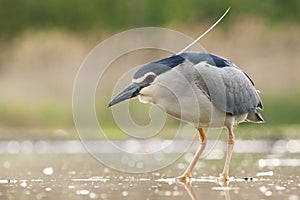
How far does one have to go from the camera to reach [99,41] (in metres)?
29.1

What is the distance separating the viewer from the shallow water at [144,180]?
319 inches

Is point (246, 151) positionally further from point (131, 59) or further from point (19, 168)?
point (131, 59)

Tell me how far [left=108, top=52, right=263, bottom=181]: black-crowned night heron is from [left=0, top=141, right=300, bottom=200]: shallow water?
53 cm

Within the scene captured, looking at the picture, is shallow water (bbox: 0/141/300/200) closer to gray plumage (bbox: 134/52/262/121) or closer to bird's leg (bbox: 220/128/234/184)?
bird's leg (bbox: 220/128/234/184)

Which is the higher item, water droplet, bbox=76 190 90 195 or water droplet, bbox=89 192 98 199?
water droplet, bbox=76 190 90 195

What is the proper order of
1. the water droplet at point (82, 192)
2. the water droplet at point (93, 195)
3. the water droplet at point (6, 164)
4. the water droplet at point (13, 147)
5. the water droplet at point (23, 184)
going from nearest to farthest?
the water droplet at point (93, 195) → the water droplet at point (82, 192) → the water droplet at point (23, 184) → the water droplet at point (6, 164) → the water droplet at point (13, 147)

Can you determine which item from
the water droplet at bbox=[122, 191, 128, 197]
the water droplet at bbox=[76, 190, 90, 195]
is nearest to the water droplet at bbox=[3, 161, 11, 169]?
the water droplet at bbox=[76, 190, 90, 195]

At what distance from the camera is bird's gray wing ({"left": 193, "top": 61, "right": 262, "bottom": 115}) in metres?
9.21

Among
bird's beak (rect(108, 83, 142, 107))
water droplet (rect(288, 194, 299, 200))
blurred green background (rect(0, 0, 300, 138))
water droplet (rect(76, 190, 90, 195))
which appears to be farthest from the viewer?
blurred green background (rect(0, 0, 300, 138))

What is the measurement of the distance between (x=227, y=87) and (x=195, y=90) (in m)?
0.64

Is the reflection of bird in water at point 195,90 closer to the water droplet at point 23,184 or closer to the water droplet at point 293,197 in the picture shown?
the water droplet at point 23,184

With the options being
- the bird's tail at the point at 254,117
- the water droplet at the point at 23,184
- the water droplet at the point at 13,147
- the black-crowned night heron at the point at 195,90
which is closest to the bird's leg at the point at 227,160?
the black-crowned night heron at the point at 195,90

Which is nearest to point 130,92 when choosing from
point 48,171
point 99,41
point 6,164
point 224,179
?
point 224,179

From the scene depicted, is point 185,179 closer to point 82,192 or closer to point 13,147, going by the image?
point 82,192
